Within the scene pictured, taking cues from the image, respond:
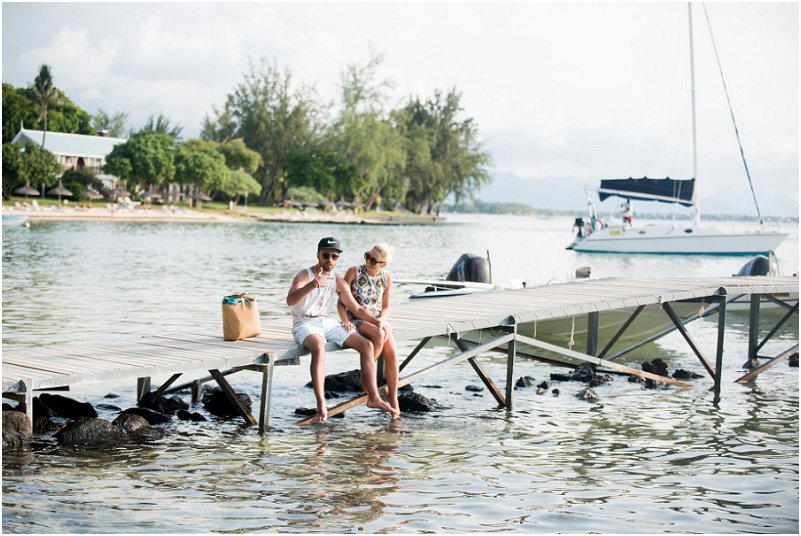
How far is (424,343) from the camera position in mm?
12016

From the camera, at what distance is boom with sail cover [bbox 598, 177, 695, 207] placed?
46.7 metres

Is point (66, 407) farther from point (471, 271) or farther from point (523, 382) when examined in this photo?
point (471, 271)

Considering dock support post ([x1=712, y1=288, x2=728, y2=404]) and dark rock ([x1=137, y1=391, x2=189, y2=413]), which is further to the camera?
dock support post ([x1=712, y1=288, x2=728, y2=404])

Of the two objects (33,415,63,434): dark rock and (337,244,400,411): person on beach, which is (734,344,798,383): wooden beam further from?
(33,415,63,434): dark rock

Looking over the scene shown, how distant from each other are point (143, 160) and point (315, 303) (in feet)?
219

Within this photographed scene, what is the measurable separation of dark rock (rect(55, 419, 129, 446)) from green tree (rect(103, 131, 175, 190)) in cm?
6656

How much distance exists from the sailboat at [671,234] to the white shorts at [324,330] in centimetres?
3878

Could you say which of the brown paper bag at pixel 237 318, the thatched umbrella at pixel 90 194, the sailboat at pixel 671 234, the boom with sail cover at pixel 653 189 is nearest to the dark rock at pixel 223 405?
the brown paper bag at pixel 237 318

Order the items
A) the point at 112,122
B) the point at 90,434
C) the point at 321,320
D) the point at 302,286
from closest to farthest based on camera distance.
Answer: the point at 90,434 < the point at 302,286 < the point at 321,320 < the point at 112,122

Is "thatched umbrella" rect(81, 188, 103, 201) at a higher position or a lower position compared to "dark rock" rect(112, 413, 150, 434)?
higher

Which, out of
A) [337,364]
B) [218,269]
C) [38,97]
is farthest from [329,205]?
[337,364]

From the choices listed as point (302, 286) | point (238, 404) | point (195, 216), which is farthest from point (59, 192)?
point (302, 286)

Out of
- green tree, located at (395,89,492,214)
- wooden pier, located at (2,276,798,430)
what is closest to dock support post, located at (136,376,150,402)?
wooden pier, located at (2,276,798,430)

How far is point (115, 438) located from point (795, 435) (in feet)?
22.4
